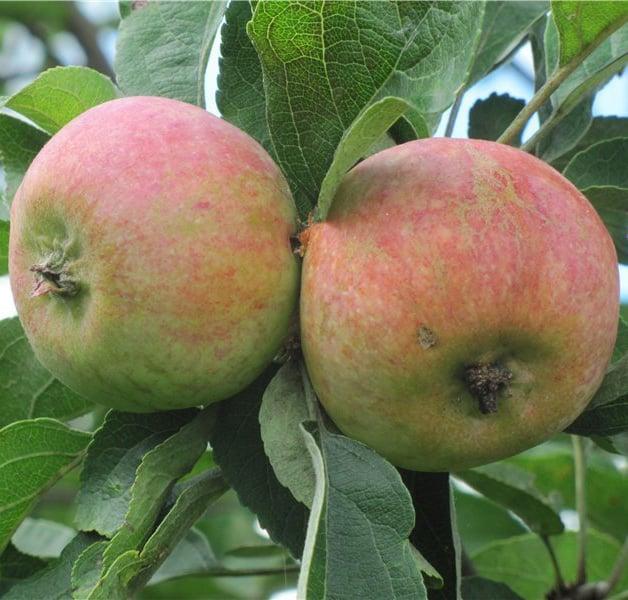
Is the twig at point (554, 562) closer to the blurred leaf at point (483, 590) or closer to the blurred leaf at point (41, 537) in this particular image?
the blurred leaf at point (483, 590)

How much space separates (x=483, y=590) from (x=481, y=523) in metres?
0.66

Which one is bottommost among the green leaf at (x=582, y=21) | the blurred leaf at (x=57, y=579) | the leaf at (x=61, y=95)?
the blurred leaf at (x=57, y=579)

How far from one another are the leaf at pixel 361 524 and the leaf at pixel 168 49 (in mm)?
543

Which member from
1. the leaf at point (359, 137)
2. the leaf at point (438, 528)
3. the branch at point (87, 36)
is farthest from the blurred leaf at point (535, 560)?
the branch at point (87, 36)

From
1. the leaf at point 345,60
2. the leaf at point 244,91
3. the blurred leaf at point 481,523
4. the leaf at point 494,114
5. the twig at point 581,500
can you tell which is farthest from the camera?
the blurred leaf at point 481,523

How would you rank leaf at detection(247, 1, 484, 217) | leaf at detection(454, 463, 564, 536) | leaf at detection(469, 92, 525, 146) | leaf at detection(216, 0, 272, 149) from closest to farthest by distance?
leaf at detection(247, 1, 484, 217), leaf at detection(216, 0, 272, 149), leaf at detection(469, 92, 525, 146), leaf at detection(454, 463, 564, 536)

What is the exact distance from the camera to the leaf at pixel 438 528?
1.34 meters

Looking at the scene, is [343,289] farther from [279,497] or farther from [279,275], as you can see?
[279,497]

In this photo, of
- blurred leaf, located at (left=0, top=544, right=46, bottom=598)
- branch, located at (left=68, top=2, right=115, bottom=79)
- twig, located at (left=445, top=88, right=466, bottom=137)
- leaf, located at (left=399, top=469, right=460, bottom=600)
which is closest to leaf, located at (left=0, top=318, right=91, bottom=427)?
blurred leaf, located at (left=0, top=544, right=46, bottom=598)

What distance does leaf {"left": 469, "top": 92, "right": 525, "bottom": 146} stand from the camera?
1.68 meters

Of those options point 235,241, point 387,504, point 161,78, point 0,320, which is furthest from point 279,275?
point 0,320

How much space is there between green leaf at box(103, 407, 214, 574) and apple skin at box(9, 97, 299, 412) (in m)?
0.07

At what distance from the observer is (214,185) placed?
3.85 ft

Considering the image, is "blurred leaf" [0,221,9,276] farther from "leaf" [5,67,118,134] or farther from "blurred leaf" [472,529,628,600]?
"blurred leaf" [472,529,628,600]
